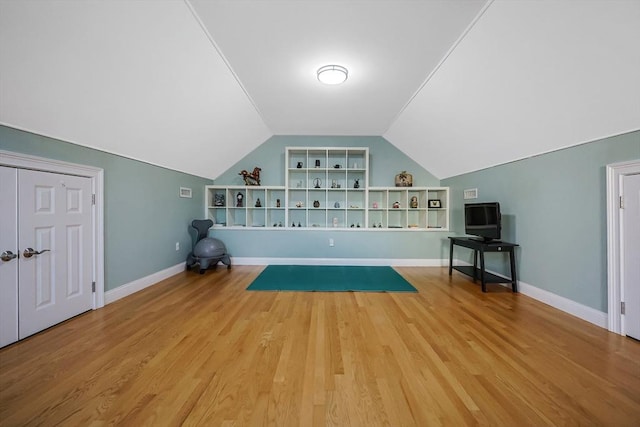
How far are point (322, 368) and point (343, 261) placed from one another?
309cm

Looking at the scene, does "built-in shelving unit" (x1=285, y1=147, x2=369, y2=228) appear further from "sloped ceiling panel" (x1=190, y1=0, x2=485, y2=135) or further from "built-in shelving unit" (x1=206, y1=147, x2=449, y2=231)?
"sloped ceiling panel" (x1=190, y1=0, x2=485, y2=135)

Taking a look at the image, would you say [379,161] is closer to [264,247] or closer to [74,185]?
[264,247]

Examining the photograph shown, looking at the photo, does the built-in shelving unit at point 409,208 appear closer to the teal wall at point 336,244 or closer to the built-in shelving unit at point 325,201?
the built-in shelving unit at point 325,201

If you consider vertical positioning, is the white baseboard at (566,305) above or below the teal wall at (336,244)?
below

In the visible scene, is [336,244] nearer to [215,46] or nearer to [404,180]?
[404,180]

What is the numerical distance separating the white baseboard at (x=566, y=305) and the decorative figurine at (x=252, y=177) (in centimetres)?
475

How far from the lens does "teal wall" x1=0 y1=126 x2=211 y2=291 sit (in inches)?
87.5

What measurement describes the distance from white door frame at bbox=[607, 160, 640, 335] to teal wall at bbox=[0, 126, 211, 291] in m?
5.32

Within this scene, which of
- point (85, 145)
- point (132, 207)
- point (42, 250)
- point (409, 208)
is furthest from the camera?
point (409, 208)

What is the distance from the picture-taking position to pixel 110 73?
2.01 meters

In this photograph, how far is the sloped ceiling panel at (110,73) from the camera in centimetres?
159

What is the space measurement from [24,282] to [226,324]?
175 centimetres

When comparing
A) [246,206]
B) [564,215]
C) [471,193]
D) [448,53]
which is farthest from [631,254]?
[246,206]

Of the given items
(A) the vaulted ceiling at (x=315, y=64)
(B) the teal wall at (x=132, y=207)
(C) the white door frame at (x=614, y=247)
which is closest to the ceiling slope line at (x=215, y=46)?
(A) the vaulted ceiling at (x=315, y=64)
